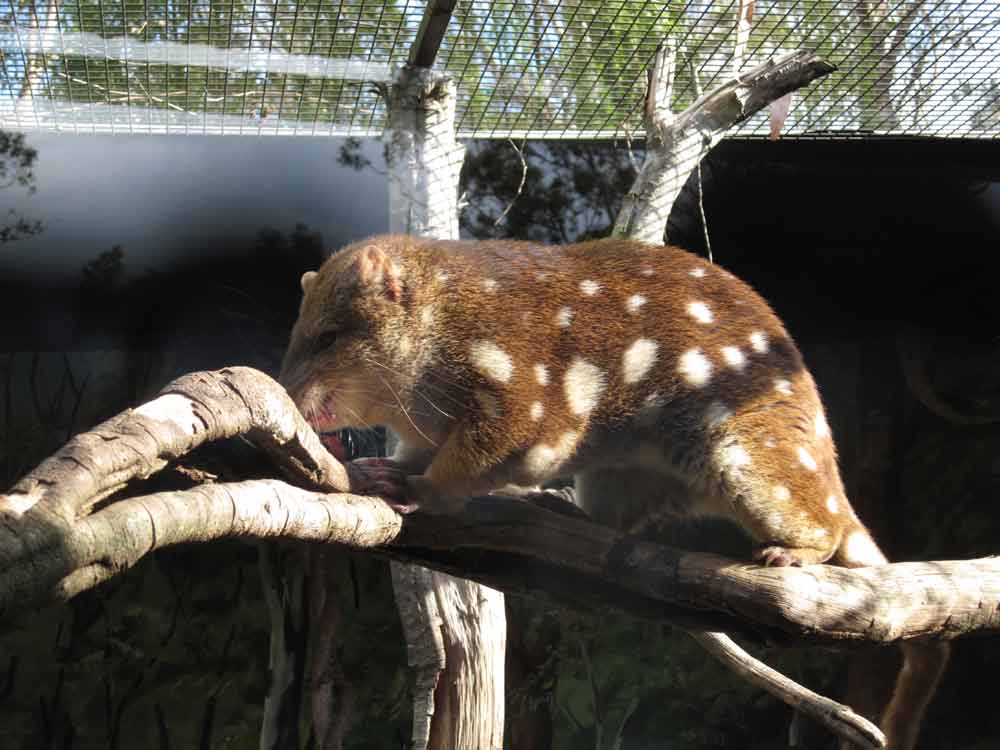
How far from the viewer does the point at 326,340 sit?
2840 mm

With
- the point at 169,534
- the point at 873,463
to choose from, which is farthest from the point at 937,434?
the point at 169,534

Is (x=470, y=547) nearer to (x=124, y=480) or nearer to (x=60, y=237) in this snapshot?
(x=124, y=480)

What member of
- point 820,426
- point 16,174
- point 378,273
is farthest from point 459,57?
point 820,426

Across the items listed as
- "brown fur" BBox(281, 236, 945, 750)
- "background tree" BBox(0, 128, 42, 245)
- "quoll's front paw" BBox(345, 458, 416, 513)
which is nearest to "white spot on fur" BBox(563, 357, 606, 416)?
"brown fur" BBox(281, 236, 945, 750)

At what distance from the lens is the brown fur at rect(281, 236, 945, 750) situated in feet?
8.79

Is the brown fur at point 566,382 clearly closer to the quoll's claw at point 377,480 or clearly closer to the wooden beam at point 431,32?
the quoll's claw at point 377,480

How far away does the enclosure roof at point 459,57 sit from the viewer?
3.79 metres

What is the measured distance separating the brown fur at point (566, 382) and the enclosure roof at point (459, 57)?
1372 millimetres

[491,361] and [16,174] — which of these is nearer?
[491,361]

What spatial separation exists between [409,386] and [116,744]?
3.51 meters

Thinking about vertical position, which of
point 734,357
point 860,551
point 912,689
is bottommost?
point 912,689

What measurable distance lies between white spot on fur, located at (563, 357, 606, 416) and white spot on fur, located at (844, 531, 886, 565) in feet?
2.58

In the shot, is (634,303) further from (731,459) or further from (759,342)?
(731,459)

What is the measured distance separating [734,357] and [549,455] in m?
0.59
